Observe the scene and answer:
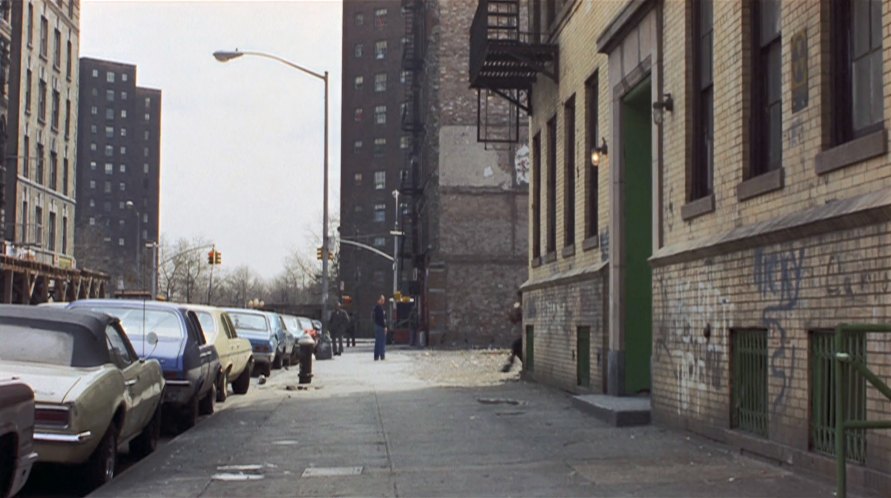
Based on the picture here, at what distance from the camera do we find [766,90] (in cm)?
1005

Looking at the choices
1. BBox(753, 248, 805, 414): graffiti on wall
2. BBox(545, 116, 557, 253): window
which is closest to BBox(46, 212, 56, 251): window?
BBox(545, 116, 557, 253): window

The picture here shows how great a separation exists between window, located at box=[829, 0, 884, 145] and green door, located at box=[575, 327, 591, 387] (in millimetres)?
8795

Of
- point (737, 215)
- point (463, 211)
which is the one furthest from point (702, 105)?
point (463, 211)

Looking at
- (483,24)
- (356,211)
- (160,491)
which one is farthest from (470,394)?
(356,211)

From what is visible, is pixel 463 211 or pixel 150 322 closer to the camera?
pixel 150 322

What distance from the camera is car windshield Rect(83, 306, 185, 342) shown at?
44.0 feet

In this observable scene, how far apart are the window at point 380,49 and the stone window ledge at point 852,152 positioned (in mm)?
93716

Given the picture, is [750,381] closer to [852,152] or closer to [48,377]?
[852,152]

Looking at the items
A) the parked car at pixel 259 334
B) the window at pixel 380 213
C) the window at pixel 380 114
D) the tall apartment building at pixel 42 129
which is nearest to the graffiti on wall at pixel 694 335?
the parked car at pixel 259 334

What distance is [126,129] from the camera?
142 m

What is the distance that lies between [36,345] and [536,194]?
48.9ft

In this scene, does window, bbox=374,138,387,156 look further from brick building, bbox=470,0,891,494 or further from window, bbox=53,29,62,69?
brick building, bbox=470,0,891,494

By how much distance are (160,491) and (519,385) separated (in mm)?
12793

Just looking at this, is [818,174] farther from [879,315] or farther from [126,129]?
[126,129]
